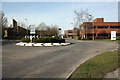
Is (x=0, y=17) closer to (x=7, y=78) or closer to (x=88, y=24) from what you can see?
(x=88, y=24)

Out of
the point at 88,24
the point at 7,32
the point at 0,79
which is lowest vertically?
the point at 0,79

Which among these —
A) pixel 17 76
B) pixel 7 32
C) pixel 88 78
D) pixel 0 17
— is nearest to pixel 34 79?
pixel 17 76

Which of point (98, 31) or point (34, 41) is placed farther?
point (98, 31)

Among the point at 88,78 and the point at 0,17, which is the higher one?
the point at 0,17

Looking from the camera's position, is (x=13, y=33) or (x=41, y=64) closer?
(x=41, y=64)

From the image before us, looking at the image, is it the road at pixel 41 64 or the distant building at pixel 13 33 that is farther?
the distant building at pixel 13 33

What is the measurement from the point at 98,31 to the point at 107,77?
62.5 metres

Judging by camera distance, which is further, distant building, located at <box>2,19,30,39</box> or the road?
distant building, located at <box>2,19,30,39</box>

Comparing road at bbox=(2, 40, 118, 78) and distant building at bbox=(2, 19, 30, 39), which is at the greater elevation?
distant building at bbox=(2, 19, 30, 39)

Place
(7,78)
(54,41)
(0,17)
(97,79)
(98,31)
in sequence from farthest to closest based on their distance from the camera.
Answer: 1. (98,31)
2. (0,17)
3. (54,41)
4. (7,78)
5. (97,79)

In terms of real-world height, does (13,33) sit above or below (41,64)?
above

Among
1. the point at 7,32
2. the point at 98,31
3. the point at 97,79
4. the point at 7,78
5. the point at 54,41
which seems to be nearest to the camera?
the point at 97,79

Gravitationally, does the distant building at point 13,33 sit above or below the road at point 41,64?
above

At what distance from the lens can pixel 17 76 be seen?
17.3ft
